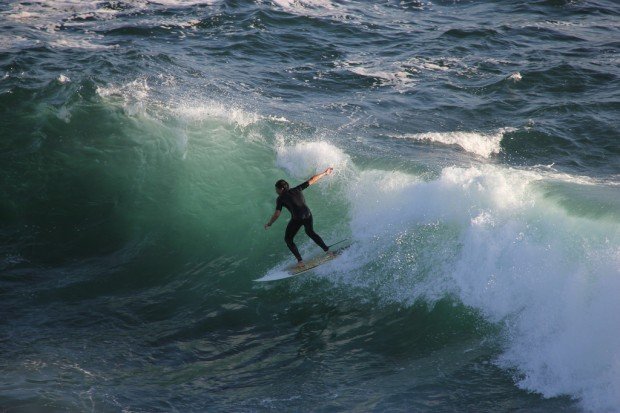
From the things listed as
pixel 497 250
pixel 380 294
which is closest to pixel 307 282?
pixel 380 294

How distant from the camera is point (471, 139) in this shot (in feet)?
58.0

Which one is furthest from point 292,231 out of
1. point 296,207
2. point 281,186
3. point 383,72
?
point 383,72

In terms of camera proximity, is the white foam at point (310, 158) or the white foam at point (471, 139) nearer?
the white foam at point (310, 158)

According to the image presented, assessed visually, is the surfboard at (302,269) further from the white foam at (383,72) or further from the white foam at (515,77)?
the white foam at (515,77)

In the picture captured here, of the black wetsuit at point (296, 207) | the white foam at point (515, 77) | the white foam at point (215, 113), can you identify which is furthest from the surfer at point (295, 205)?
the white foam at point (515, 77)

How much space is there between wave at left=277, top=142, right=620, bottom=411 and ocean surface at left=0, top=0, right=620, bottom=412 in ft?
0.12

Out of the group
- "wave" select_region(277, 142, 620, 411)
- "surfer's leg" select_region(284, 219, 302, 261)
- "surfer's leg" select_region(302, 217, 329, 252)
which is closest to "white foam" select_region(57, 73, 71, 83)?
"wave" select_region(277, 142, 620, 411)

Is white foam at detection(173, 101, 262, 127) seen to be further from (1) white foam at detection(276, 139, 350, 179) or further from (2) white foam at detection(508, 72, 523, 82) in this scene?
(2) white foam at detection(508, 72, 523, 82)

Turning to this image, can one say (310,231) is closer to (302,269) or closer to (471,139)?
(302,269)

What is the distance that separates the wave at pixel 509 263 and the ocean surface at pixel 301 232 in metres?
0.04

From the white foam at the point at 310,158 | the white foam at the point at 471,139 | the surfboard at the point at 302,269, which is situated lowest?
the surfboard at the point at 302,269

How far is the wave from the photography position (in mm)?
9383

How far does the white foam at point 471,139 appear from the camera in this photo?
17281mm

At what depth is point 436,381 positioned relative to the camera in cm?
933
